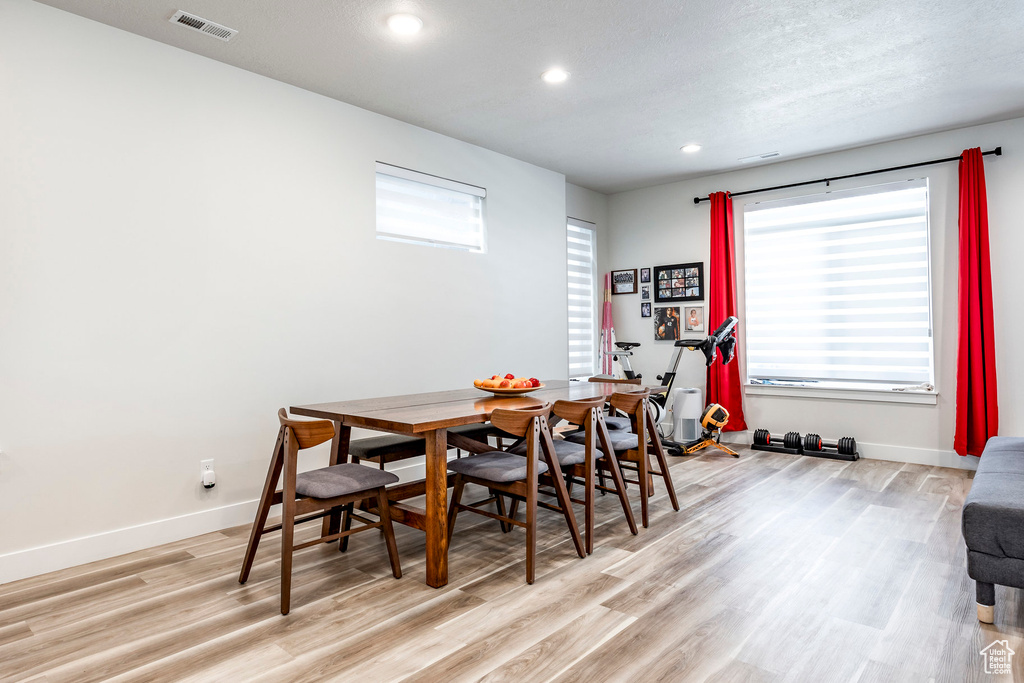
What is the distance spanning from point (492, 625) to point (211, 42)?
337 centimetres

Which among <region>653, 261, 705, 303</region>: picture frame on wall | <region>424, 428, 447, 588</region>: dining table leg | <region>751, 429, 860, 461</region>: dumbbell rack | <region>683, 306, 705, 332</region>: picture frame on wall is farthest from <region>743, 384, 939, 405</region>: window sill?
<region>424, 428, 447, 588</region>: dining table leg

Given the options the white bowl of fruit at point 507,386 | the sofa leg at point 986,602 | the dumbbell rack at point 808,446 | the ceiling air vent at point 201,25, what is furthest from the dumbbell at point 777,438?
the ceiling air vent at point 201,25

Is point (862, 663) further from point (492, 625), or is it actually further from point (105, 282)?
point (105, 282)

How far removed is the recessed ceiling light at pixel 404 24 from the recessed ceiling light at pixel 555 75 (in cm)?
91

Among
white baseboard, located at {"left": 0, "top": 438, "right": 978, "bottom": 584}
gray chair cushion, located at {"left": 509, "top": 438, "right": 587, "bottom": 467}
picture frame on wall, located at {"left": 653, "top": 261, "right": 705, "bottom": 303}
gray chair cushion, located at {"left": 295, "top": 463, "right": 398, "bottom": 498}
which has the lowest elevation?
white baseboard, located at {"left": 0, "top": 438, "right": 978, "bottom": 584}

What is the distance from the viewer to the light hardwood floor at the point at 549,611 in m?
1.90

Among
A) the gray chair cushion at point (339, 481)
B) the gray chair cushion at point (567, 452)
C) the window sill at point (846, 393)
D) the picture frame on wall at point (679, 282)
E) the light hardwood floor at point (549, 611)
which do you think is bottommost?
the light hardwood floor at point (549, 611)

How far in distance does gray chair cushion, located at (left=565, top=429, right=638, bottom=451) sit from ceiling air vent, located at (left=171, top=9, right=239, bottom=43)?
303 cm

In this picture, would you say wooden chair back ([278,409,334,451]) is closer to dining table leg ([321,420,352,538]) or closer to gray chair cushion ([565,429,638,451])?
dining table leg ([321,420,352,538])

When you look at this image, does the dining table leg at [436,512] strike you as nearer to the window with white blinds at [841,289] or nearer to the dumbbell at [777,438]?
the dumbbell at [777,438]

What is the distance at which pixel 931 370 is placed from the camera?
4902 millimetres

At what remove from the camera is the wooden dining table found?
249 cm

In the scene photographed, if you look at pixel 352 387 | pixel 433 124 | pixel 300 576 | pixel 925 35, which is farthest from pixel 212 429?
pixel 925 35

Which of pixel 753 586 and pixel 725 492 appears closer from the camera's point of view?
pixel 753 586
